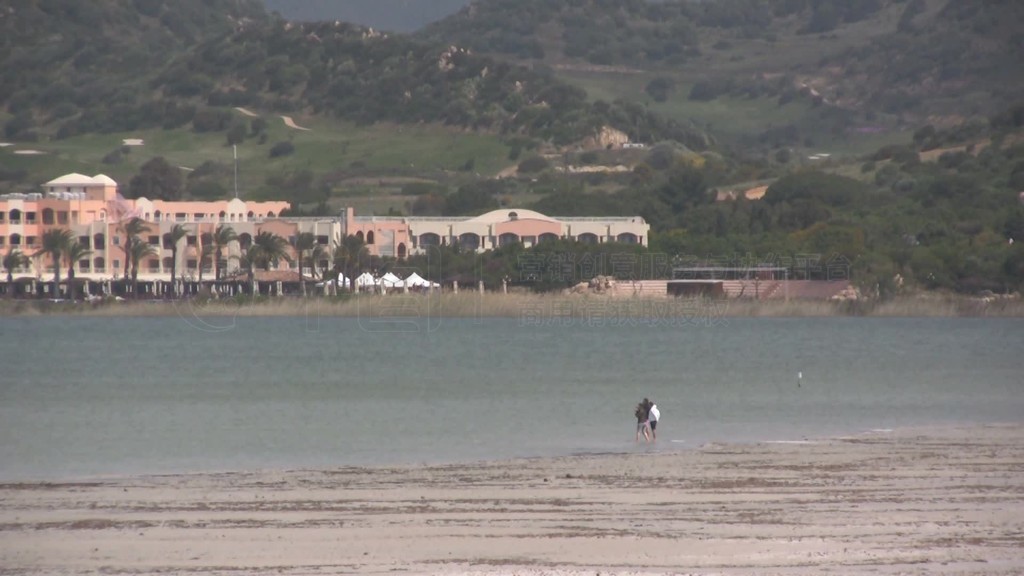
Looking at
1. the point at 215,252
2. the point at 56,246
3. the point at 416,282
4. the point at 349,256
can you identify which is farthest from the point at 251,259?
the point at 56,246

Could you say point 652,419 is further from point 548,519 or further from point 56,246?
point 56,246

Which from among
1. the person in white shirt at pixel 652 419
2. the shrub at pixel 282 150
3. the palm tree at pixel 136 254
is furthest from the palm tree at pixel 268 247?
the person in white shirt at pixel 652 419

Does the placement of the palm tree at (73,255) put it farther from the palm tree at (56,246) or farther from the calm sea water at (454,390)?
the calm sea water at (454,390)

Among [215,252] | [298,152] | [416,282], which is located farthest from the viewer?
[298,152]

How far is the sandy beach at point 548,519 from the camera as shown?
17609 mm

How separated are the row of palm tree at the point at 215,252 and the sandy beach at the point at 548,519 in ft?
239

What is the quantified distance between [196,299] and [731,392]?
59.6m

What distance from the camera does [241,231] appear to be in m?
106

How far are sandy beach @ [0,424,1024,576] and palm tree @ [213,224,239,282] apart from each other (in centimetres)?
7742

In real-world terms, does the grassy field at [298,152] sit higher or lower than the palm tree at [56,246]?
higher

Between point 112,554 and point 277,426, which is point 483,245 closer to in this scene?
point 277,426

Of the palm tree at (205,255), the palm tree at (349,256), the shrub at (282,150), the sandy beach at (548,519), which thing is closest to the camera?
the sandy beach at (548,519)

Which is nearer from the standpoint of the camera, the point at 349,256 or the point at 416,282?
the point at 416,282

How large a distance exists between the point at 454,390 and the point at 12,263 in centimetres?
6288
